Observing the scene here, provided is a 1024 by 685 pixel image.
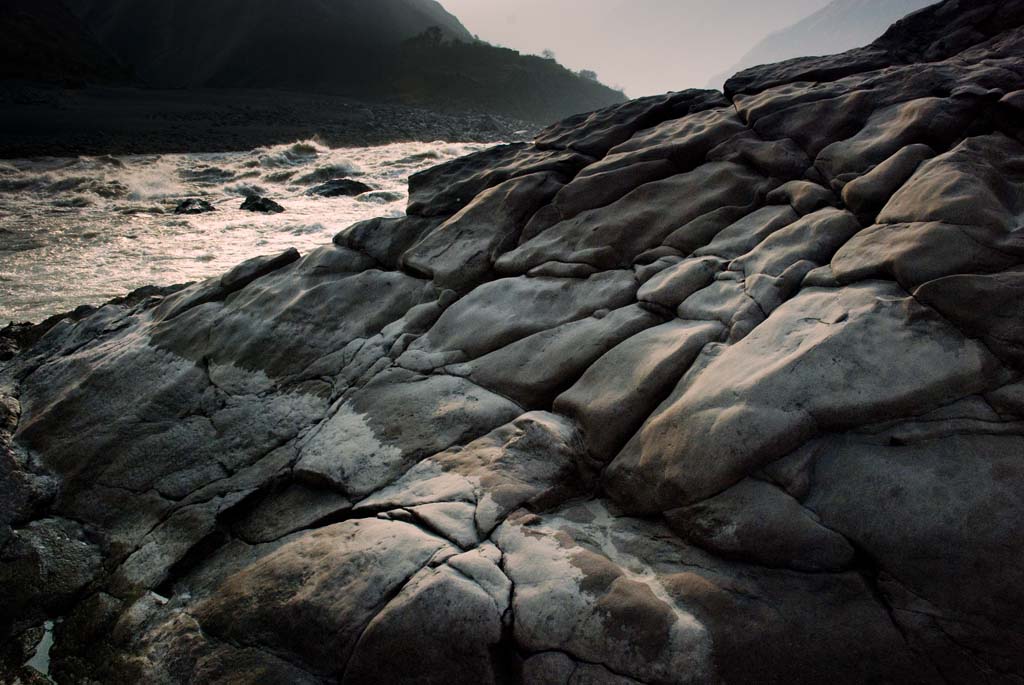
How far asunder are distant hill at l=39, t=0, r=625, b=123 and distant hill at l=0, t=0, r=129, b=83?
462 inches

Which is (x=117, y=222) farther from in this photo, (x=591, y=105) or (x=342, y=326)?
(x=591, y=105)

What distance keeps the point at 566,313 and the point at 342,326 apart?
2.42m

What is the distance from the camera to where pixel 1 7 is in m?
39.4

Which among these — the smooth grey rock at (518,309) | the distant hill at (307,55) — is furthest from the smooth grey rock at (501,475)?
the distant hill at (307,55)

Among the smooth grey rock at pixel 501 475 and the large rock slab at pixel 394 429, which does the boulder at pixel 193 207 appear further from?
the smooth grey rock at pixel 501 475

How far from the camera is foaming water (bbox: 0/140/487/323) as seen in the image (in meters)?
11.0

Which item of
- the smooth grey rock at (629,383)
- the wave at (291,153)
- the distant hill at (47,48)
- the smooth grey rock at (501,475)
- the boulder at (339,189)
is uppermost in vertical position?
the distant hill at (47,48)

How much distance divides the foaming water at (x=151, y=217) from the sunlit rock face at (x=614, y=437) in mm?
5544

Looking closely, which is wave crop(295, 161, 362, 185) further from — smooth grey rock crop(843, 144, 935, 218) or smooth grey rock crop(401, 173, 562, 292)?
smooth grey rock crop(843, 144, 935, 218)

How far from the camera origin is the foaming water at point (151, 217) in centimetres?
1103

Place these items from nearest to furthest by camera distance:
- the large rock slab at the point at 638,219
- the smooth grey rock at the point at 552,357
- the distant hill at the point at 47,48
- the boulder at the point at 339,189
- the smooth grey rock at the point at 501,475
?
the smooth grey rock at the point at 501,475 < the smooth grey rock at the point at 552,357 < the large rock slab at the point at 638,219 < the boulder at the point at 339,189 < the distant hill at the point at 47,48

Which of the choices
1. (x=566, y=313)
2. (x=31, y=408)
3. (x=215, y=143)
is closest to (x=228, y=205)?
(x=215, y=143)

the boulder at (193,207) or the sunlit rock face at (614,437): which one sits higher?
the boulder at (193,207)

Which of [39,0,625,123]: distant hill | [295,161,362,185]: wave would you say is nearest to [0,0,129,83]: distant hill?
[39,0,625,123]: distant hill
